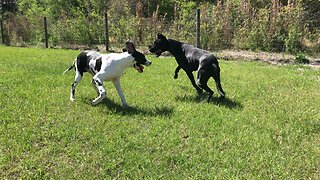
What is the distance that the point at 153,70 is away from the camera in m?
9.99

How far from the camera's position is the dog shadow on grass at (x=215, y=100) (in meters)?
6.35

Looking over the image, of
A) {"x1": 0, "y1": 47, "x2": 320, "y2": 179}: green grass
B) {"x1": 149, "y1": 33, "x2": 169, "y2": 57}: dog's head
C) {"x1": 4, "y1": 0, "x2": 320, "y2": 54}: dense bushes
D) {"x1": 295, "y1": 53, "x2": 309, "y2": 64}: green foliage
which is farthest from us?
{"x1": 4, "y1": 0, "x2": 320, "y2": 54}: dense bushes

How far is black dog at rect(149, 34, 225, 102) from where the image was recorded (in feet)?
20.7

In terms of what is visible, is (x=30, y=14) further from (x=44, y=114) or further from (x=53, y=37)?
(x=44, y=114)

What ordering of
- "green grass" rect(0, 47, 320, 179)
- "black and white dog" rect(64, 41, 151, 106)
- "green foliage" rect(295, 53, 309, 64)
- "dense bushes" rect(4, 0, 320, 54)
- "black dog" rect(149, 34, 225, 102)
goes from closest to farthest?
"green grass" rect(0, 47, 320, 179) < "black and white dog" rect(64, 41, 151, 106) < "black dog" rect(149, 34, 225, 102) < "green foliage" rect(295, 53, 309, 64) < "dense bushes" rect(4, 0, 320, 54)

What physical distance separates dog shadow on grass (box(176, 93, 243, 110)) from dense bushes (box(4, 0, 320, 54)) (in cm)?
855

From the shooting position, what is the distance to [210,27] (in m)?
15.5

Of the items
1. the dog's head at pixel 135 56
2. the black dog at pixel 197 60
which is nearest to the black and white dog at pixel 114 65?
the dog's head at pixel 135 56

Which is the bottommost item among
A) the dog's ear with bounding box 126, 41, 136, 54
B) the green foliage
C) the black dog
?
the green foliage

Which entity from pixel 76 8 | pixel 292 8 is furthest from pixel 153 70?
pixel 76 8

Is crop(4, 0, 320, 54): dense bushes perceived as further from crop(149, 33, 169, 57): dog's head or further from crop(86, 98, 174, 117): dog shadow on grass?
crop(86, 98, 174, 117): dog shadow on grass

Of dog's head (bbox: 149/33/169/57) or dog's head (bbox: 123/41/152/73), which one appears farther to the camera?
dog's head (bbox: 149/33/169/57)

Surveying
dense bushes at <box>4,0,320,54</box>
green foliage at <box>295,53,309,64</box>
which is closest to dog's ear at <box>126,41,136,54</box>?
green foliage at <box>295,53,309,64</box>

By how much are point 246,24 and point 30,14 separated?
611 inches
